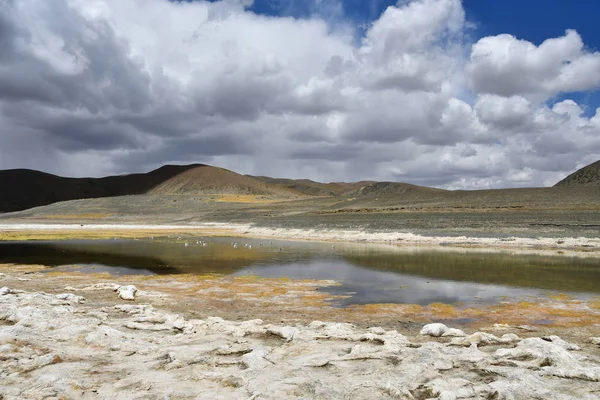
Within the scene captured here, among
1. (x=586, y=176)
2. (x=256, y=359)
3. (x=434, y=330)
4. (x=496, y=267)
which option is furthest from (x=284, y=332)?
(x=586, y=176)

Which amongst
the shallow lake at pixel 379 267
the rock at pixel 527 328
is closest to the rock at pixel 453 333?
the rock at pixel 527 328

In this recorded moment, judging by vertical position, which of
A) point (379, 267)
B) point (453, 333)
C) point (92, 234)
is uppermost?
point (92, 234)

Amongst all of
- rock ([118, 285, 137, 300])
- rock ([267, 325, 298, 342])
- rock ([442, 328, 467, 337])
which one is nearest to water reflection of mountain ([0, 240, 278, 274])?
rock ([118, 285, 137, 300])

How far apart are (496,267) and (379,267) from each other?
7.63 metres

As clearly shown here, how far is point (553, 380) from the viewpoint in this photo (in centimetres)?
773

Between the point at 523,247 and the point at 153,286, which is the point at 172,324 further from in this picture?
the point at 523,247

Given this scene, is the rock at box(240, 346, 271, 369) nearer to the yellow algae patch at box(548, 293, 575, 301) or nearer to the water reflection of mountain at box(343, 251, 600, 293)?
the yellow algae patch at box(548, 293, 575, 301)

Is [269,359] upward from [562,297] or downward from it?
upward

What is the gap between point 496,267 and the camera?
28453 millimetres

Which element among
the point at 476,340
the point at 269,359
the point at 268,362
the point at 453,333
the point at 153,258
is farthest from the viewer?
the point at 153,258

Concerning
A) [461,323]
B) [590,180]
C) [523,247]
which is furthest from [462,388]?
[590,180]

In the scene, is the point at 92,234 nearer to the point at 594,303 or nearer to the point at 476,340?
the point at 594,303

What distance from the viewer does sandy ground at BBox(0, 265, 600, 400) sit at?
7359 millimetres

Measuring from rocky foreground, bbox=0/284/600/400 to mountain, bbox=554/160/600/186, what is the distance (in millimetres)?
90710
